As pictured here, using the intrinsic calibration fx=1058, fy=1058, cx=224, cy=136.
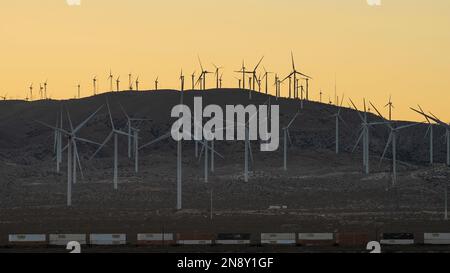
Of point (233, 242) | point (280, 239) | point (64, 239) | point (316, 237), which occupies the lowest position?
point (233, 242)

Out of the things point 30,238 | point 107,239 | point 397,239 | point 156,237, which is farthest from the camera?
point 30,238

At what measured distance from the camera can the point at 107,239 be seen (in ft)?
284

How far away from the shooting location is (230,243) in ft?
285

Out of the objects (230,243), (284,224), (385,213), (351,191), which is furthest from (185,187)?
(230,243)

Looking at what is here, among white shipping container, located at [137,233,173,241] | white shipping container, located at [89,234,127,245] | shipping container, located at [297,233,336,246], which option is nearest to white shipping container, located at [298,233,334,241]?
shipping container, located at [297,233,336,246]

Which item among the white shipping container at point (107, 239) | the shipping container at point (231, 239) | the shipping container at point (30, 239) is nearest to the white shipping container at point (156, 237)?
the white shipping container at point (107, 239)

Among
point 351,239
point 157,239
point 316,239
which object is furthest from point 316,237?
point 157,239

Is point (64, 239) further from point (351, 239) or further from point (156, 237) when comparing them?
point (351, 239)

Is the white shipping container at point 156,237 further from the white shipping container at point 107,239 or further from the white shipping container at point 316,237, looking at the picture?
the white shipping container at point 316,237

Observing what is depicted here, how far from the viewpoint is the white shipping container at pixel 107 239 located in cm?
8588

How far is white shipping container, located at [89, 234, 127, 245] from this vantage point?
8588cm
